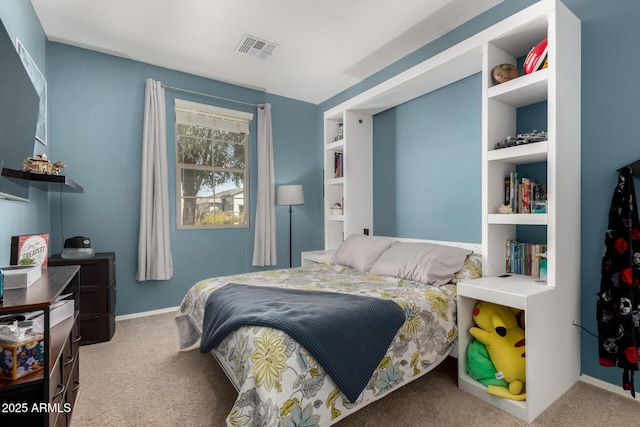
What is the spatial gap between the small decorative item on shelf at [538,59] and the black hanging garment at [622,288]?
31.9 inches

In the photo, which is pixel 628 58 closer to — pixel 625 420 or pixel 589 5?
pixel 589 5

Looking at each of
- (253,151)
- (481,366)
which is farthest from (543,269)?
(253,151)

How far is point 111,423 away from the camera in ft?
5.52

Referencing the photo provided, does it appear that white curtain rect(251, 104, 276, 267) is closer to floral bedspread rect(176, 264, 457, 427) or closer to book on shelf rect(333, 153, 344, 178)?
book on shelf rect(333, 153, 344, 178)

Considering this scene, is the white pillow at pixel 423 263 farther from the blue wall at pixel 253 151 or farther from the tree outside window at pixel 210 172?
the tree outside window at pixel 210 172

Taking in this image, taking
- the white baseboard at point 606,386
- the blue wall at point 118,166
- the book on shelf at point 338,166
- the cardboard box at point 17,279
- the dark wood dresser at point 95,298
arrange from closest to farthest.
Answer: the cardboard box at point 17,279
the white baseboard at point 606,386
the dark wood dresser at point 95,298
the blue wall at point 118,166
the book on shelf at point 338,166

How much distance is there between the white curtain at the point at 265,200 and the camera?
4.09 metres

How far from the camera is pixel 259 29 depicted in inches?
Answer: 112

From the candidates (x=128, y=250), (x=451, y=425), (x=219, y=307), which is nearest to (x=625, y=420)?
(x=451, y=425)

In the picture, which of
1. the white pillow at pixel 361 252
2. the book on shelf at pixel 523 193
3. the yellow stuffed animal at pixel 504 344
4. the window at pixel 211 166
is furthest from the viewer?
the window at pixel 211 166

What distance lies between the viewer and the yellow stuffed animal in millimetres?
1798

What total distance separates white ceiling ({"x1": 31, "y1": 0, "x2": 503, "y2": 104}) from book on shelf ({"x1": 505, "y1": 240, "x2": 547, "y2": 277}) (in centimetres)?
188

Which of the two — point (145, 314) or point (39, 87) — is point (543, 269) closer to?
point (145, 314)

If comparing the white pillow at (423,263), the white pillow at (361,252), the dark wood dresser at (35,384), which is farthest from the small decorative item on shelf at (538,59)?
the dark wood dresser at (35,384)
